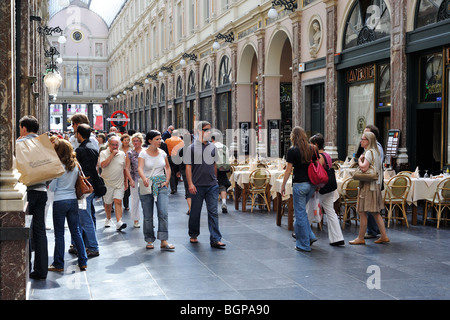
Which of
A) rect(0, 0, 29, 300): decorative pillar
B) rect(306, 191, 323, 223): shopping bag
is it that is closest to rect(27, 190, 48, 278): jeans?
rect(0, 0, 29, 300): decorative pillar

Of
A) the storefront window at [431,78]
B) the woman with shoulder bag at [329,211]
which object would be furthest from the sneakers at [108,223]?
the storefront window at [431,78]

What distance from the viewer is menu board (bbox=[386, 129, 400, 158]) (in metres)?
12.2

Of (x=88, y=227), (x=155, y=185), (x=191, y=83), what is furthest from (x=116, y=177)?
(x=191, y=83)

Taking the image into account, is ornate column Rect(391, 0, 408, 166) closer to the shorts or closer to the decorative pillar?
the shorts

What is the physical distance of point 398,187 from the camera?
10078 millimetres

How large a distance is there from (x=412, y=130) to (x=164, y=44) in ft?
85.7

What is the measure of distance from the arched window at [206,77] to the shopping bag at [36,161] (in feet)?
69.0

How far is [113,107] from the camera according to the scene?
210ft

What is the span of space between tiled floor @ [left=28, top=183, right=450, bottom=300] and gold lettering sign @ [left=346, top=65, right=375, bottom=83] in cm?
539

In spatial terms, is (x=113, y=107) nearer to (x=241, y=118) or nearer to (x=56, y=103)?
(x=56, y=103)

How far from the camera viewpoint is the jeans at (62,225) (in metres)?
6.70

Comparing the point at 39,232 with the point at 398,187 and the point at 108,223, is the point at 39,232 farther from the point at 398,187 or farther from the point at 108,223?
the point at 398,187

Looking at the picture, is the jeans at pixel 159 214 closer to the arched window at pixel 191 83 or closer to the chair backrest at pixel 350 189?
the chair backrest at pixel 350 189

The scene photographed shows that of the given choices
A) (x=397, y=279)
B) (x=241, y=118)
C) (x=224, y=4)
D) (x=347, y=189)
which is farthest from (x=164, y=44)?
(x=397, y=279)
